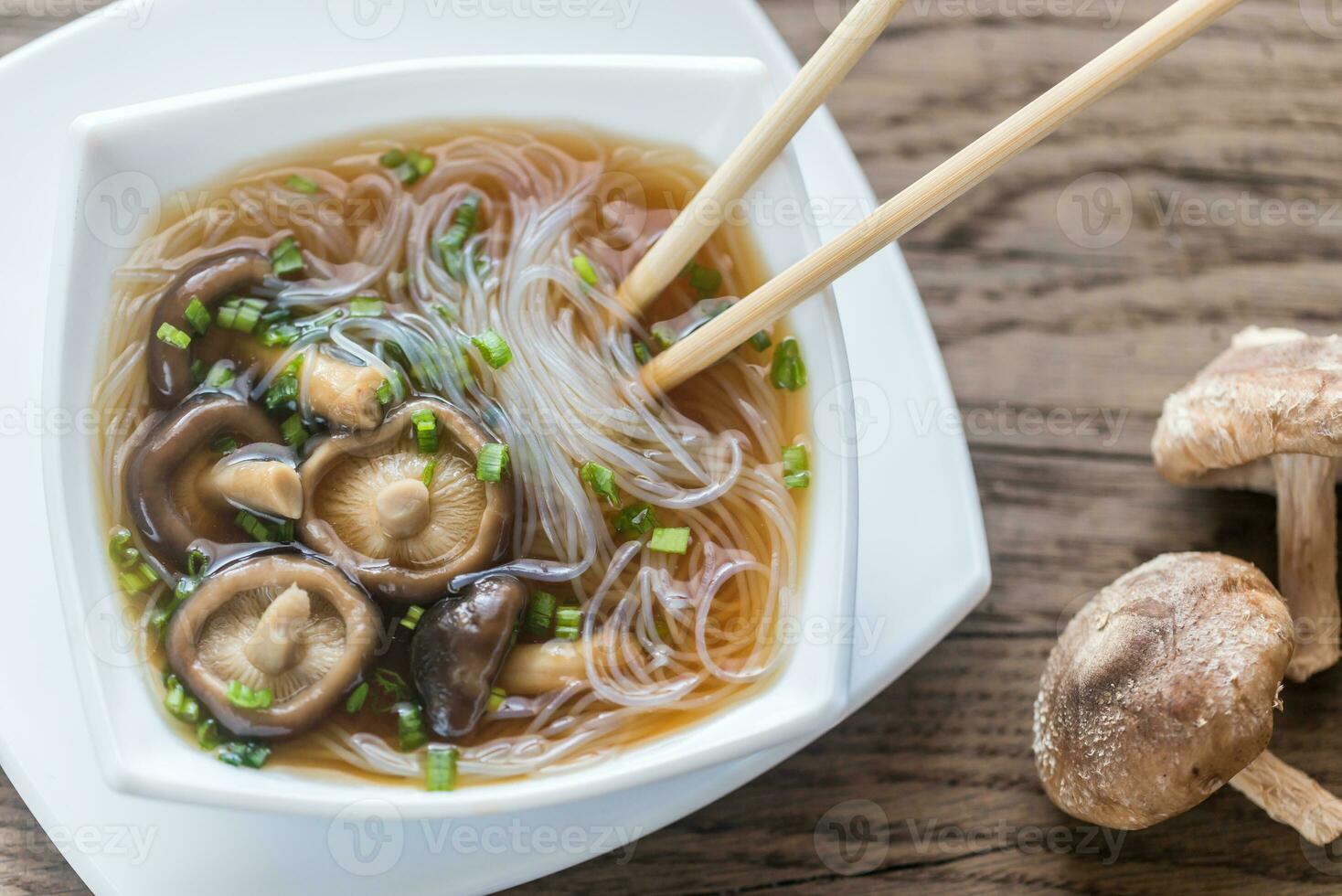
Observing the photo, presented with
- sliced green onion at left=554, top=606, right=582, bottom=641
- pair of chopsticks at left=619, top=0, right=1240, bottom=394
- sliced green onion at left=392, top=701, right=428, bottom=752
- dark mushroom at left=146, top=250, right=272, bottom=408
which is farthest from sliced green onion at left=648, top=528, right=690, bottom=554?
dark mushroom at left=146, top=250, right=272, bottom=408

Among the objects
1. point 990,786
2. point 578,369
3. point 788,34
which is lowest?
point 990,786

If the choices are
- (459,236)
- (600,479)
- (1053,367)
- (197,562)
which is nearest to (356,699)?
(197,562)

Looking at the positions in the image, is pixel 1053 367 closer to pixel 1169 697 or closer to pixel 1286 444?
pixel 1286 444

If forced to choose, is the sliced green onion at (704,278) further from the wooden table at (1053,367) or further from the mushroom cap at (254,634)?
the mushroom cap at (254,634)

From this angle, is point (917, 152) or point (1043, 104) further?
point (917, 152)

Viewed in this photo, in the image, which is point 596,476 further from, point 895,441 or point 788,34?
point 788,34

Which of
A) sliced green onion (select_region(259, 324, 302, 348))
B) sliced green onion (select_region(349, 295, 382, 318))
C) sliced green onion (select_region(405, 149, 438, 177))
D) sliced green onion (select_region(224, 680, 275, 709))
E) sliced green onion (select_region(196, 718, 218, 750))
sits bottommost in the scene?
sliced green onion (select_region(196, 718, 218, 750))

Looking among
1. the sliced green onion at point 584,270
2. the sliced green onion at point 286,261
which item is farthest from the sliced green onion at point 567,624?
the sliced green onion at point 286,261

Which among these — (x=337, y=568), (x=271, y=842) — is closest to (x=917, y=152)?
(x=337, y=568)

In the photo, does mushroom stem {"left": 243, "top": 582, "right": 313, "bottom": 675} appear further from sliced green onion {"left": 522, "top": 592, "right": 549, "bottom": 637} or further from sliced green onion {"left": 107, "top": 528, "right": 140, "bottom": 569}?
sliced green onion {"left": 522, "top": 592, "right": 549, "bottom": 637}
